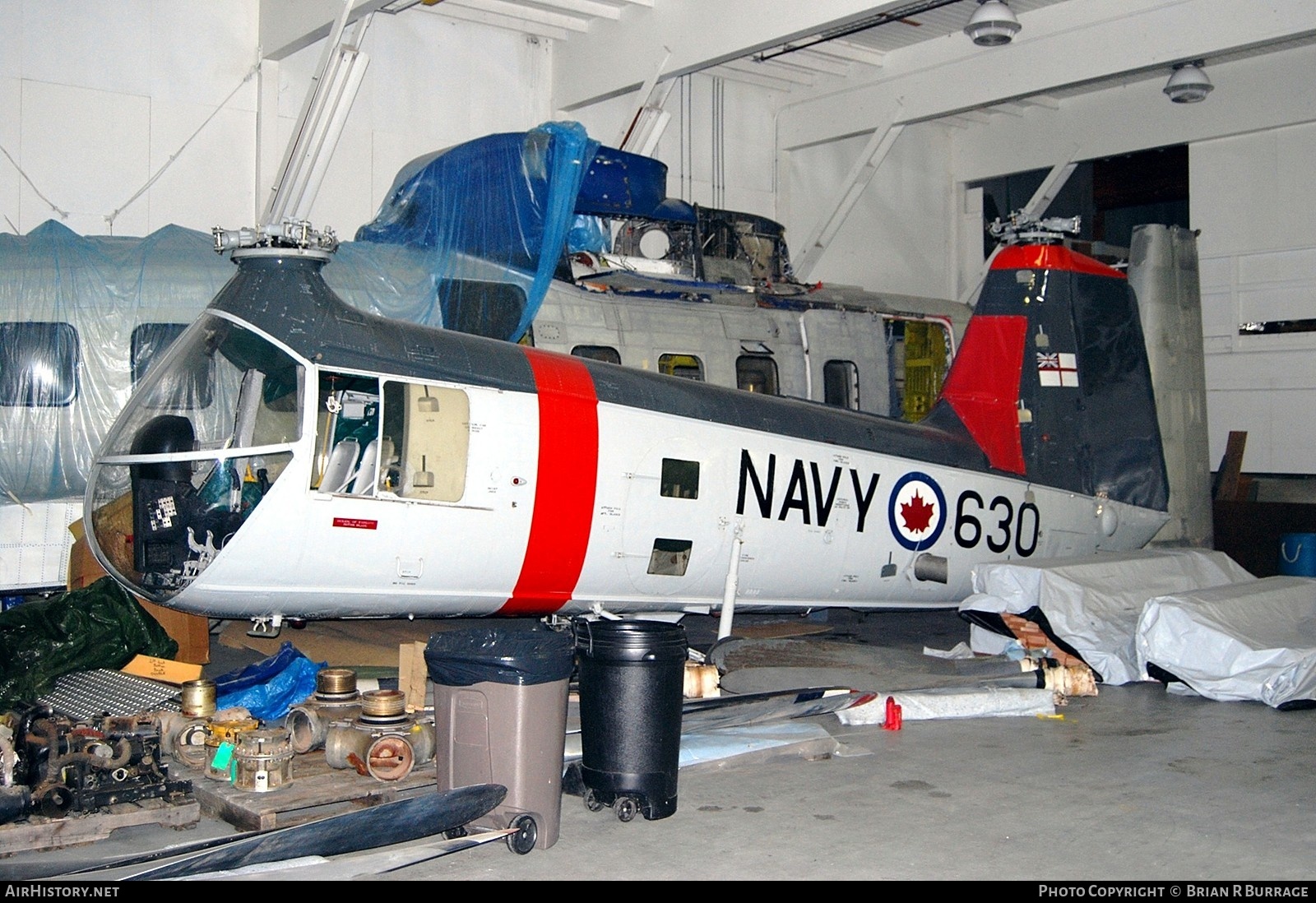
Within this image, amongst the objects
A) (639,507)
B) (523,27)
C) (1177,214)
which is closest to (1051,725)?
(639,507)

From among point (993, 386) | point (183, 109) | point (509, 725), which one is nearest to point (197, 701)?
point (509, 725)

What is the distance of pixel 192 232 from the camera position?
28.7 ft

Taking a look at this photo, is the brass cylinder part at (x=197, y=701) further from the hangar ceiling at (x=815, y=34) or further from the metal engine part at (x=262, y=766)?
the hangar ceiling at (x=815, y=34)

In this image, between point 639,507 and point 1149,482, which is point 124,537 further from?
point 1149,482

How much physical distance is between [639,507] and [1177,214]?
45.0 ft

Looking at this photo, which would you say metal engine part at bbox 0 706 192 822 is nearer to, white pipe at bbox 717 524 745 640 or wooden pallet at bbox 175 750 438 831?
wooden pallet at bbox 175 750 438 831

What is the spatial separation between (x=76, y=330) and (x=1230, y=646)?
7296 mm

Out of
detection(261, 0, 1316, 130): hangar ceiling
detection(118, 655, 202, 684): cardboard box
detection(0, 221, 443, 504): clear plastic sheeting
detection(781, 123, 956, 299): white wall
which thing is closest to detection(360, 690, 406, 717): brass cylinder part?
detection(118, 655, 202, 684): cardboard box

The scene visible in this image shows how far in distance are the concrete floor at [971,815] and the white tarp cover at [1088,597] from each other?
879 mm

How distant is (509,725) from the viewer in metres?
4.49

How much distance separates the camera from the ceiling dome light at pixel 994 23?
11.2 m

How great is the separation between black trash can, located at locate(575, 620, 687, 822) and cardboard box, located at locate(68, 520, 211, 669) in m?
3.80

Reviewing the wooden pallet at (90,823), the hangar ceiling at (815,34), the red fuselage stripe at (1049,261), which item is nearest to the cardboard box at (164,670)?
the wooden pallet at (90,823)

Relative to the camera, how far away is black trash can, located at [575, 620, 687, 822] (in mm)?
4816
